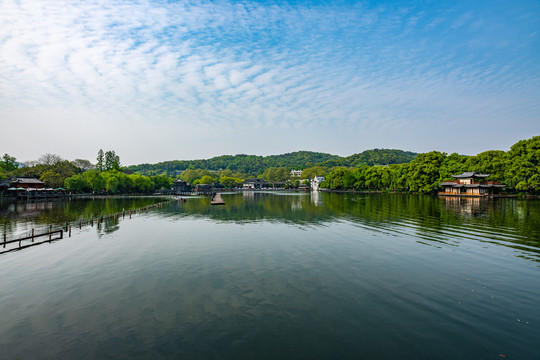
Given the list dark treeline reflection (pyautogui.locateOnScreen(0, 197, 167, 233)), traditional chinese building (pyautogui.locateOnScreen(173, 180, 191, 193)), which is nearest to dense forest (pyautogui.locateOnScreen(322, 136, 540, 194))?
traditional chinese building (pyautogui.locateOnScreen(173, 180, 191, 193))

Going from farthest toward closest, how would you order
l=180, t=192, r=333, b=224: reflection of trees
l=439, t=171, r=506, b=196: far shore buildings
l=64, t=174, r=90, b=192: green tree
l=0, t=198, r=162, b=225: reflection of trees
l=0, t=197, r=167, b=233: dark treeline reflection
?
l=64, t=174, r=90, b=192: green tree < l=439, t=171, r=506, b=196: far shore buildings < l=180, t=192, r=333, b=224: reflection of trees < l=0, t=198, r=162, b=225: reflection of trees < l=0, t=197, r=167, b=233: dark treeline reflection

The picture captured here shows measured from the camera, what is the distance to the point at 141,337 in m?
9.09

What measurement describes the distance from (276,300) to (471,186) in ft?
266

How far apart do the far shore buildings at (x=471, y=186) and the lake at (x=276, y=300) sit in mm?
60516

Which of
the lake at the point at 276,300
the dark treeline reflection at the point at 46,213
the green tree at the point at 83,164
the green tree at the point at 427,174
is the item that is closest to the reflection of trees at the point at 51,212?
the dark treeline reflection at the point at 46,213

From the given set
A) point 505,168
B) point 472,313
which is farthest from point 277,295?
point 505,168

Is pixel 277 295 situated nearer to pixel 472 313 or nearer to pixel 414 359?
pixel 414 359

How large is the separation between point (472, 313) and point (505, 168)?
8078cm

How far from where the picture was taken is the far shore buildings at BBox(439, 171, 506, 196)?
7338 centimetres

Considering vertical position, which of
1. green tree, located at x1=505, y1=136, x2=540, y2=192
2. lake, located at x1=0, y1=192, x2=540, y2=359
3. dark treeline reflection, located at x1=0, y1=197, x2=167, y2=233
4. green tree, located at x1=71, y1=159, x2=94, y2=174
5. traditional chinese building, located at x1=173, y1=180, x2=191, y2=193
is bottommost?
lake, located at x1=0, y1=192, x2=540, y2=359

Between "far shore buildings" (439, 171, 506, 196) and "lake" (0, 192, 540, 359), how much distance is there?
199 feet

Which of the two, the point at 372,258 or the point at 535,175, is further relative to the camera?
the point at 535,175

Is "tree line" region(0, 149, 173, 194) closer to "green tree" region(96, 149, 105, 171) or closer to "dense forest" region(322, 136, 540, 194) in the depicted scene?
"green tree" region(96, 149, 105, 171)

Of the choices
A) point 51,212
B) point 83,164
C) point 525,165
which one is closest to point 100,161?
point 83,164
